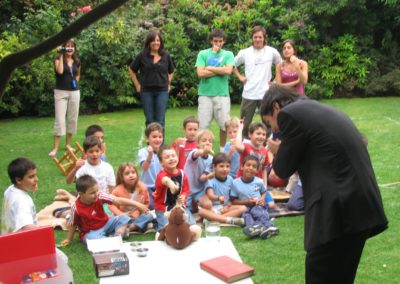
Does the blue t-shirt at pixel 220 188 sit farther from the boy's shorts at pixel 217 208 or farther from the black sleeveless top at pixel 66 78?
the black sleeveless top at pixel 66 78

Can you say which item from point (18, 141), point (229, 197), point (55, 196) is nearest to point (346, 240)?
point (229, 197)

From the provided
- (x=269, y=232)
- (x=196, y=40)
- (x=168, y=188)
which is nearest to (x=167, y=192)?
(x=168, y=188)

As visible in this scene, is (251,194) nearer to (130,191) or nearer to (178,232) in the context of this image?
(130,191)

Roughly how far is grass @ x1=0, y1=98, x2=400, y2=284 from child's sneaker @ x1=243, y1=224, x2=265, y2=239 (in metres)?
0.06

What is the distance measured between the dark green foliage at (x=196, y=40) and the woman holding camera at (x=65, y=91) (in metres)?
3.24

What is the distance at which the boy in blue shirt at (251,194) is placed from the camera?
5383 millimetres

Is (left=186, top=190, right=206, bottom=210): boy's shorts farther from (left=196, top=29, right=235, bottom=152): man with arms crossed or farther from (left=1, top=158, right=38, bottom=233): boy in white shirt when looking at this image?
(left=196, top=29, right=235, bottom=152): man with arms crossed

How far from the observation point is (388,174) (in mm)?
6871

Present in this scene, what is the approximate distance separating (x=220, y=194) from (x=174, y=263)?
2.09m

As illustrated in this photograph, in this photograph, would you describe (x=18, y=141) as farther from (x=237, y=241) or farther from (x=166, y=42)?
(x=237, y=241)

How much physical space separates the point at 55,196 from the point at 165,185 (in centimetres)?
174

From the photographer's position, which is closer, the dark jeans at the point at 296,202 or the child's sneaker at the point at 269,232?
→ the child's sneaker at the point at 269,232

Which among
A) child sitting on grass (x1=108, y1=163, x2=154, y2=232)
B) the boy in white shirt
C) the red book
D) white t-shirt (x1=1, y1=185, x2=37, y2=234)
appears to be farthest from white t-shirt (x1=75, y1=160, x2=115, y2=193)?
the red book

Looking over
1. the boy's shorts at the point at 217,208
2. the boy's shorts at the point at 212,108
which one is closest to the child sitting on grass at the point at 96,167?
the boy's shorts at the point at 217,208
